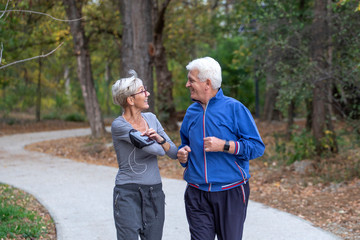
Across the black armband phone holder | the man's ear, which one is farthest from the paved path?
the man's ear

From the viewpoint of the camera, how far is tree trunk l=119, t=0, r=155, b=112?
11.9 metres

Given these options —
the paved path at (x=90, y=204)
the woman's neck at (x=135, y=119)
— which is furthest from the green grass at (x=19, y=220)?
the woman's neck at (x=135, y=119)

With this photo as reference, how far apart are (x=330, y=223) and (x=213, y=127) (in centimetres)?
363

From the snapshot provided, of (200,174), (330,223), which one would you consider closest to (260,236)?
(330,223)

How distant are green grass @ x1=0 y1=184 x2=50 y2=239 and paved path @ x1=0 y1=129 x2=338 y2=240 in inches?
10.0

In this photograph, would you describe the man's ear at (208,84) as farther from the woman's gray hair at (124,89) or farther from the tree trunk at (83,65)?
the tree trunk at (83,65)

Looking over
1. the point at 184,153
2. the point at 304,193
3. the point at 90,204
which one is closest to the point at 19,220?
the point at 90,204

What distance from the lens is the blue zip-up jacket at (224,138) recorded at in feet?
11.1

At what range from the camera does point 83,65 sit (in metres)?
16.0

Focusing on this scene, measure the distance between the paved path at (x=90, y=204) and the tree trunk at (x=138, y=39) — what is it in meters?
2.75

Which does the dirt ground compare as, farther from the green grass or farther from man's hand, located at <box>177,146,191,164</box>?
the green grass

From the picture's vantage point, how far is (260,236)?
561 cm

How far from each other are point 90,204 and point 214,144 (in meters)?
4.46

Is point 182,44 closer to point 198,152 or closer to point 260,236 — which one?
point 260,236
